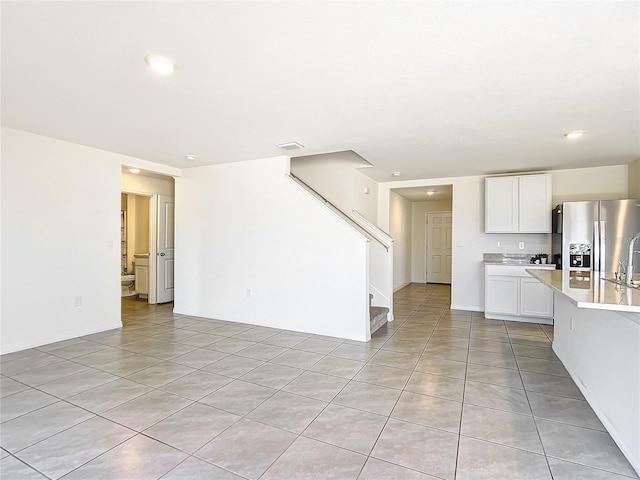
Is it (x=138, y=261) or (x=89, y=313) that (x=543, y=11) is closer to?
(x=89, y=313)

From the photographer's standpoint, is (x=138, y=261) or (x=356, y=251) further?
(x=138, y=261)

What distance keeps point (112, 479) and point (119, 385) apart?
50.4 inches

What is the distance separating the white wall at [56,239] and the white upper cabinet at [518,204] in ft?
18.6

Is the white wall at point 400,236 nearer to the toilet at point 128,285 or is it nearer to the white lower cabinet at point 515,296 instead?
the white lower cabinet at point 515,296

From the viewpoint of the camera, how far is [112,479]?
1744 millimetres

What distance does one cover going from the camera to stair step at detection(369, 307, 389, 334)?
14.7ft

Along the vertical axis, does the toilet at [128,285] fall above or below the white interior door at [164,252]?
below

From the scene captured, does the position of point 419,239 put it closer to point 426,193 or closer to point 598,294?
point 426,193

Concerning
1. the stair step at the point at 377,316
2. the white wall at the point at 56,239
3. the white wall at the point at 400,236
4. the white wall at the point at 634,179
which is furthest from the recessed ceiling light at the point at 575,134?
the white wall at the point at 56,239

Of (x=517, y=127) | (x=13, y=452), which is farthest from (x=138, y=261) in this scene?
(x=517, y=127)

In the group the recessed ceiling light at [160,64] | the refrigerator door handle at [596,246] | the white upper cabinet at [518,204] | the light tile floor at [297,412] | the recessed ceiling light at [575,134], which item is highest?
the recessed ceiling light at [160,64]

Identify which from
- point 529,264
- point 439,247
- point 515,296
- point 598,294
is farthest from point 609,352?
point 439,247

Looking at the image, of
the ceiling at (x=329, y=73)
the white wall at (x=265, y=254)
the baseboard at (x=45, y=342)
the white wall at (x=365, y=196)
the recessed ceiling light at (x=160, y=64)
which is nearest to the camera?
the ceiling at (x=329, y=73)

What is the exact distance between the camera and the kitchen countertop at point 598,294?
176cm
